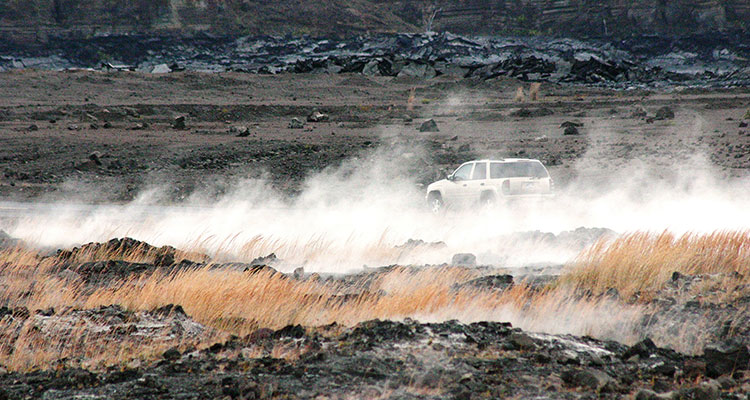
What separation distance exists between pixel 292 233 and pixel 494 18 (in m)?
71.1

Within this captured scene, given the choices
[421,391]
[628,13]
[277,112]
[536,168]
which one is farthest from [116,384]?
[628,13]

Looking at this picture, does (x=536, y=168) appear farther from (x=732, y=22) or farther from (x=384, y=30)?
(x=732, y=22)

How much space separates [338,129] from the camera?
3972 centimetres

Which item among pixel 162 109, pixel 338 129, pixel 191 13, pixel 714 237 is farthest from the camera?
pixel 191 13

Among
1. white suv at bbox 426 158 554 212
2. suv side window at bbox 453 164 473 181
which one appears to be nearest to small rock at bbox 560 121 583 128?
suv side window at bbox 453 164 473 181

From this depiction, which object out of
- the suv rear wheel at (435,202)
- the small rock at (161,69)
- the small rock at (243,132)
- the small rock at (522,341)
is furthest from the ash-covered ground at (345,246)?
the small rock at (161,69)

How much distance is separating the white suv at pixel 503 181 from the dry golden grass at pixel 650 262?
6.27 m

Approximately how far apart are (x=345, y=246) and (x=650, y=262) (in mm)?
6333

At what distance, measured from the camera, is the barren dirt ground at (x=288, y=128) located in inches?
1195

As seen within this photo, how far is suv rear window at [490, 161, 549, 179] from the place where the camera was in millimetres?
20016

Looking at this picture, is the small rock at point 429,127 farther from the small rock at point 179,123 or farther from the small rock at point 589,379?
the small rock at point 589,379

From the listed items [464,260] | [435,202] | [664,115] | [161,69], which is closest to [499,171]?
[435,202]

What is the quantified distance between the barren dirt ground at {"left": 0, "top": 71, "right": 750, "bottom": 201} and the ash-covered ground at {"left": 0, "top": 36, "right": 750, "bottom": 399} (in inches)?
6.9

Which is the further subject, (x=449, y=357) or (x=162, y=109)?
(x=162, y=109)
